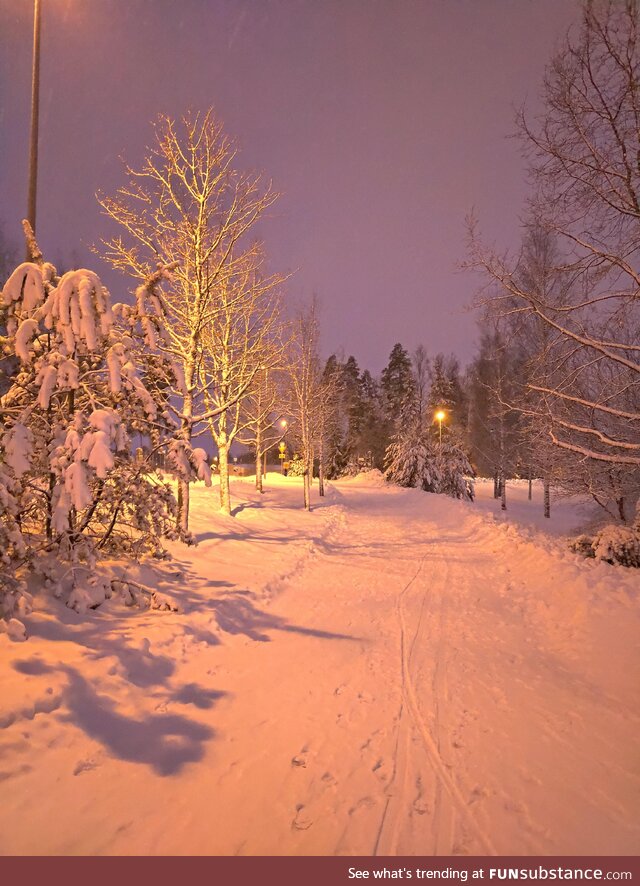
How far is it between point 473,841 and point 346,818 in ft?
2.45

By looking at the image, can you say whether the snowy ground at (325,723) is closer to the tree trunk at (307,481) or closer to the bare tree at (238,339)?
the bare tree at (238,339)

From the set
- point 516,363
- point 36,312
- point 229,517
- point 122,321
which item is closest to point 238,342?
point 229,517

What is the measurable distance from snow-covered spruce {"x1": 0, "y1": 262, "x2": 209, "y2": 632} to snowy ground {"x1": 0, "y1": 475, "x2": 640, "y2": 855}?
803 mm

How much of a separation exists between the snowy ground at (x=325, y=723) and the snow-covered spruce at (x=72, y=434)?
80cm

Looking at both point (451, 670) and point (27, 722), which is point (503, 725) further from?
point (27, 722)

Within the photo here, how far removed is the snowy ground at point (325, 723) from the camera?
8.41 feet

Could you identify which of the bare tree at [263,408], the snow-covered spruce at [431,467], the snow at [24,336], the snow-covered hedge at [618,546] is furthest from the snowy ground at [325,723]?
the snow-covered spruce at [431,467]

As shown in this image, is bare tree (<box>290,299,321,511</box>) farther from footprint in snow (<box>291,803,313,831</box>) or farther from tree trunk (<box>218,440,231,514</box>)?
footprint in snow (<box>291,803,313,831</box>)

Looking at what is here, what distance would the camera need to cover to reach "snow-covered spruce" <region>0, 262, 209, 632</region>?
4301 mm

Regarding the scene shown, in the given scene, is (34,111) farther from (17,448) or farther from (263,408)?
(263,408)

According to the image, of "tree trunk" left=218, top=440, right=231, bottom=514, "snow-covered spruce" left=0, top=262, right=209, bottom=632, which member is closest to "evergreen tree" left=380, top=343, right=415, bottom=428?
"tree trunk" left=218, top=440, right=231, bottom=514

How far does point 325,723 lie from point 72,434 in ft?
12.0

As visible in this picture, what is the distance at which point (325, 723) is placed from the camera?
3738 mm

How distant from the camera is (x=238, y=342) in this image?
13422mm
